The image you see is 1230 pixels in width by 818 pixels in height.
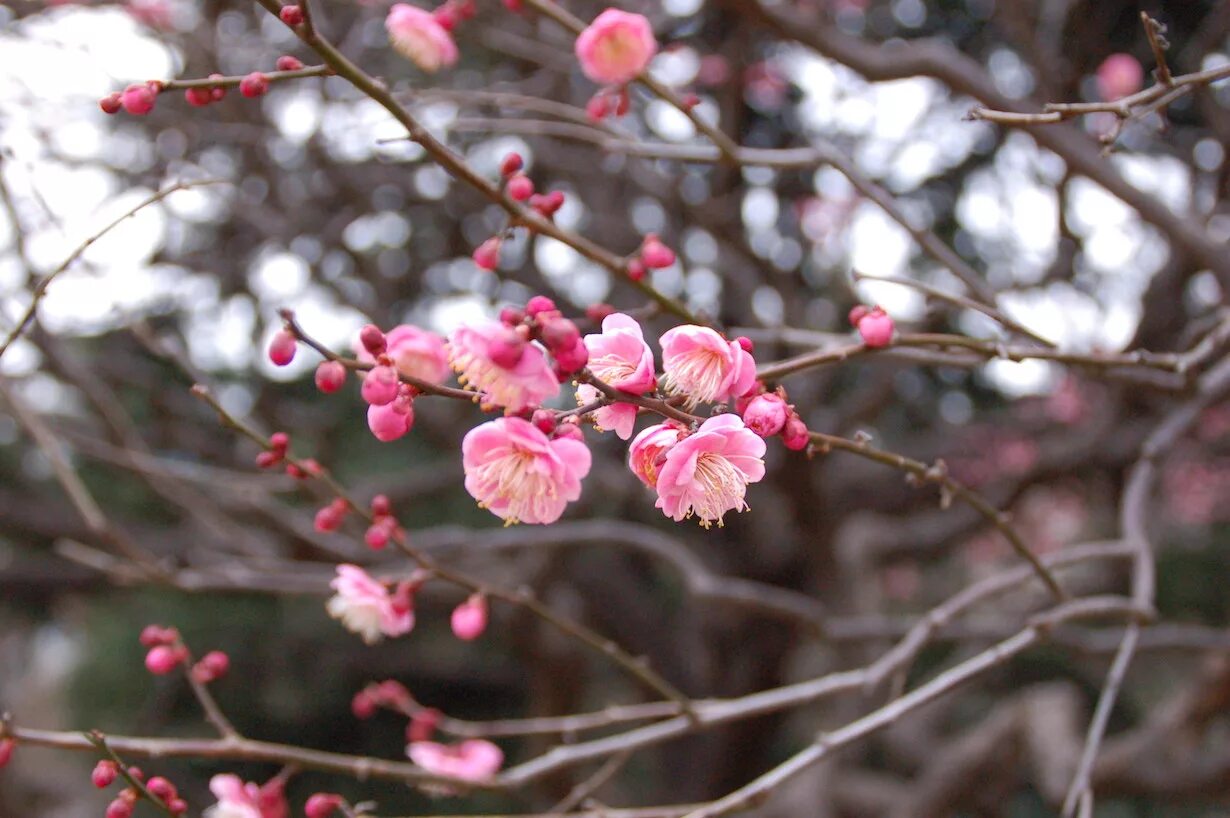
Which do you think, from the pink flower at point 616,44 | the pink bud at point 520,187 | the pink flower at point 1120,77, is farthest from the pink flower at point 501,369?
the pink flower at point 1120,77

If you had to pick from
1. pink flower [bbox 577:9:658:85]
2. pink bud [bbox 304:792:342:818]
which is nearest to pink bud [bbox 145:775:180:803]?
pink bud [bbox 304:792:342:818]

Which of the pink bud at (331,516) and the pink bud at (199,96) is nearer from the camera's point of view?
the pink bud at (199,96)

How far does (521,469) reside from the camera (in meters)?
0.70

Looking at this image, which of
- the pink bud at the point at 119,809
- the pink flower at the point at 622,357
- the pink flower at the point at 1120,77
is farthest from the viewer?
the pink flower at the point at 1120,77

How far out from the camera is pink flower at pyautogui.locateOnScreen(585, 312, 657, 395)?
2.16 feet

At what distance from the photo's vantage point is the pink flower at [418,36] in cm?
123

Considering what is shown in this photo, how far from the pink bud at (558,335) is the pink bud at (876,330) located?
0.33 meters

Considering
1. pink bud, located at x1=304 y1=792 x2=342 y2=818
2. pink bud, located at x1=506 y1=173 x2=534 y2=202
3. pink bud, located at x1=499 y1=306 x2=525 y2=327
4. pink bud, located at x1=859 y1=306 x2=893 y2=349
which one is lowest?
pink bud, located at x1=304 y1=792 x2=342 y2=818

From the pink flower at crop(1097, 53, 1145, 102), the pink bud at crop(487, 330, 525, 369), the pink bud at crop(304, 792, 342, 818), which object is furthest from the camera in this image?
the pink flower at crop(1097, 53, 1145, 102)

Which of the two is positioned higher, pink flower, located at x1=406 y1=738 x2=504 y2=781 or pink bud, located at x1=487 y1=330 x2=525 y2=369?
pink flower, located at x1=406 y1=738 x2=504 y2=781

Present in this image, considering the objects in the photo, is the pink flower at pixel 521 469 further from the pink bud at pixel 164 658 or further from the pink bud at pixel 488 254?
the pink bud at pixel 164 658

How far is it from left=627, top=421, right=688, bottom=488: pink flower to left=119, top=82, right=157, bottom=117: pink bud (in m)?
0.46

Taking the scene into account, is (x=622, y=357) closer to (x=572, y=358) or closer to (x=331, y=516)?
(x=572, y=358)

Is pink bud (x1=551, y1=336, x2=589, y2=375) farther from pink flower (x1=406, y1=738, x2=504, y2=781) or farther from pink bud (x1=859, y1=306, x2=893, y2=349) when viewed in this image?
pink flower (x1=406, y1=738, x2=504, y2=781)
